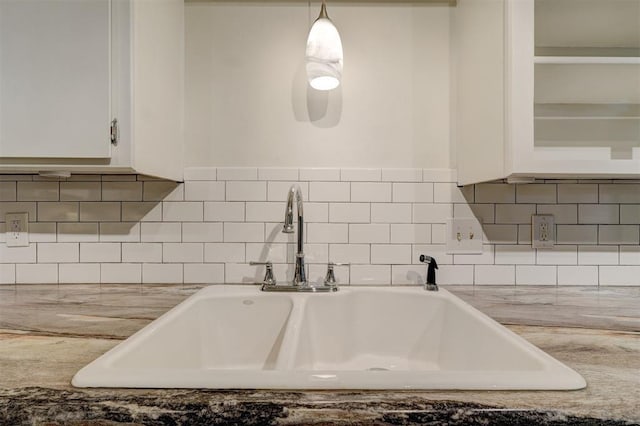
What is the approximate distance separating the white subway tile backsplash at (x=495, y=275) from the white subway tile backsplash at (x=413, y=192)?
0.32 m

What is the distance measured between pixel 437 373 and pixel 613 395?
0.81 ft

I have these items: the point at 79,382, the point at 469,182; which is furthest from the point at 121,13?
the point at 469,182

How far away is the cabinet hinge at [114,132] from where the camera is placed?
95cm

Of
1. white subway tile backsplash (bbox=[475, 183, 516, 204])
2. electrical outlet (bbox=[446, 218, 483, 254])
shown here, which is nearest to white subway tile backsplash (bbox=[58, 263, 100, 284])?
electrical outlet (bbox=[446, 218, 483, 254])

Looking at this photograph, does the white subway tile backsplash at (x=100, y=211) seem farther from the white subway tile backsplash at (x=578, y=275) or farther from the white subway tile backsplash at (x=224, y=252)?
the white subway tile backsplash at (x=578, y=275)

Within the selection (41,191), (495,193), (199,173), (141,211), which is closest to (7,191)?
(41,191)

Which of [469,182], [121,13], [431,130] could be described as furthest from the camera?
[431,130]

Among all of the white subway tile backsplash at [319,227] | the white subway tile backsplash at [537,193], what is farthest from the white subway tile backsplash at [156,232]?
the white subway tile backsplash at [537,193]

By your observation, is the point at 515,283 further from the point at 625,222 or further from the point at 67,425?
the point at 67,425

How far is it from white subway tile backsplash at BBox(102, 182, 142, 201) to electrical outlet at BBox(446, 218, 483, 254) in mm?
1149

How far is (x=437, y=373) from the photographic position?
21.5 inches

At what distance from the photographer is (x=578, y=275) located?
4.15 feet

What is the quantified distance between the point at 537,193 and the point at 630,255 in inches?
15.9

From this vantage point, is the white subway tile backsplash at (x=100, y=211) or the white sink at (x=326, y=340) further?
the white subway tile backsplash at (x=100, y=211)
